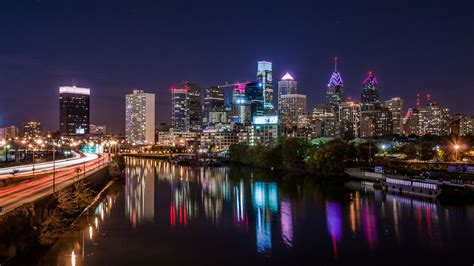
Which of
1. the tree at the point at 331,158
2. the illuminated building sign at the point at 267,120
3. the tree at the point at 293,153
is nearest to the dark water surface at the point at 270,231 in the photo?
the tree at the point at 331,158

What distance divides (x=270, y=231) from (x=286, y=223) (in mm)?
2990

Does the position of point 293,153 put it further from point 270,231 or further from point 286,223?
point 270,231

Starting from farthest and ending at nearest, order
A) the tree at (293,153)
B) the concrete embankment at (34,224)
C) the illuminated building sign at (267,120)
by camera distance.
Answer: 1. the illuminated building sign at (267,120)
2. the tree at (293,153)
3. the concrete embankment at (34,224)

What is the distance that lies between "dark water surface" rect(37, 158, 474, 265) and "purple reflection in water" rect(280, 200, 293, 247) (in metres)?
0.06

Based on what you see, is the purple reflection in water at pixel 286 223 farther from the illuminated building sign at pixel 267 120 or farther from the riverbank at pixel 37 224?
the illuminated building sign at pixel 267 120

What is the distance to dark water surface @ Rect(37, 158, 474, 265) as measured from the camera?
81.4 feet

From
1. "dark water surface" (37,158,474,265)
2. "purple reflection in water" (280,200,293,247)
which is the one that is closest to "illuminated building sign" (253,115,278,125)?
"dark water surface" (37,158,474,265)

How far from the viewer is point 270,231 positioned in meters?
31.5

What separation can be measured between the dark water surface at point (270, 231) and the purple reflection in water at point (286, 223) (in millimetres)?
63

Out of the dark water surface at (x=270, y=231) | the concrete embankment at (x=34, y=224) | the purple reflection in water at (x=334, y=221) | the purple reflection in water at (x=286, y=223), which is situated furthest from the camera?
the purple reflection in water at (x=334, y=221)

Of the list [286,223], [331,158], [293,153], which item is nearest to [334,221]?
[286,223]

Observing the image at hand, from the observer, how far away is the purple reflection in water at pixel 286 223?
94.6ft

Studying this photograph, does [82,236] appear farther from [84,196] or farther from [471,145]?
[471,145]

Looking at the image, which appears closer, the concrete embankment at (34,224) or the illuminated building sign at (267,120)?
the concrete embankment at (34,224)
